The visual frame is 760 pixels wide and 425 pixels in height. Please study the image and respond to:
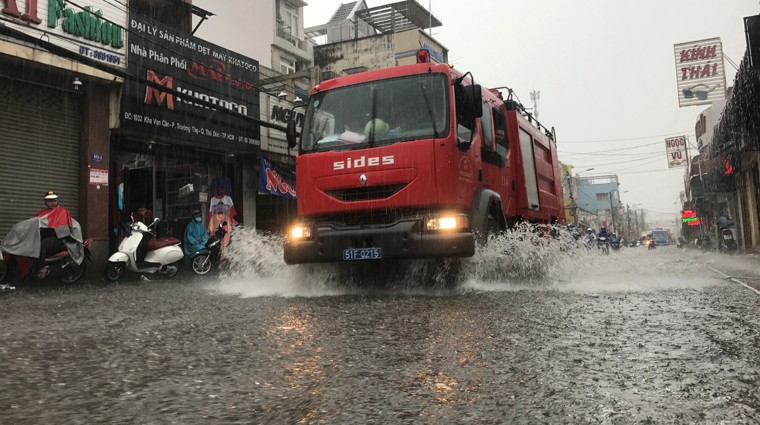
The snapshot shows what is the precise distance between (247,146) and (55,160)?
15.6ft

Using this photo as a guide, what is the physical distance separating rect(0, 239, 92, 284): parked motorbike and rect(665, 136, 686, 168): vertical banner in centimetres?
4232

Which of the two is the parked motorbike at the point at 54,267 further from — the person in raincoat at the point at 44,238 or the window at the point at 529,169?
the window at the point at 529,169

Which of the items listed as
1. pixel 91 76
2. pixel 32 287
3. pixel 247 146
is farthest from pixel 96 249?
pixel 247 146

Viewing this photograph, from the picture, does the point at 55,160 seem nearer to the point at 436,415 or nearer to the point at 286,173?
the point at 286,173

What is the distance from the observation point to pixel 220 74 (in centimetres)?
1354

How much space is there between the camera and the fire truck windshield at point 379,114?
234 inches

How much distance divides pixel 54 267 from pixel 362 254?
6.17 meters

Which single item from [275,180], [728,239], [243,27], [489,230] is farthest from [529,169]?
[243,27]

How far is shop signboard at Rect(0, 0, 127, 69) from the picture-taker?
9198mm

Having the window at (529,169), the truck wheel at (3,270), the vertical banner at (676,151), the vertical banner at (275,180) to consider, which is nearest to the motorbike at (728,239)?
the window at (529,169)

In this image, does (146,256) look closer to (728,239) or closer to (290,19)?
(290,19)

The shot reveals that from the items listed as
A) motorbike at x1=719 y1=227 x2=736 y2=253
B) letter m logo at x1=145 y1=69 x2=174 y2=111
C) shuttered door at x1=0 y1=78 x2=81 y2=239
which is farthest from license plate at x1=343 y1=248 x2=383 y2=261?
motorbike at x1=719 y1=227 x2=736 y2=253

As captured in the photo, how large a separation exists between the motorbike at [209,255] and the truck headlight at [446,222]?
7558mm

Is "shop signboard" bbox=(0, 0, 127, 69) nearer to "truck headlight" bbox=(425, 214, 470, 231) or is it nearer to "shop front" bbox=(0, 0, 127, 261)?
"shop front" bbox=(0, 0, 127, 261)
